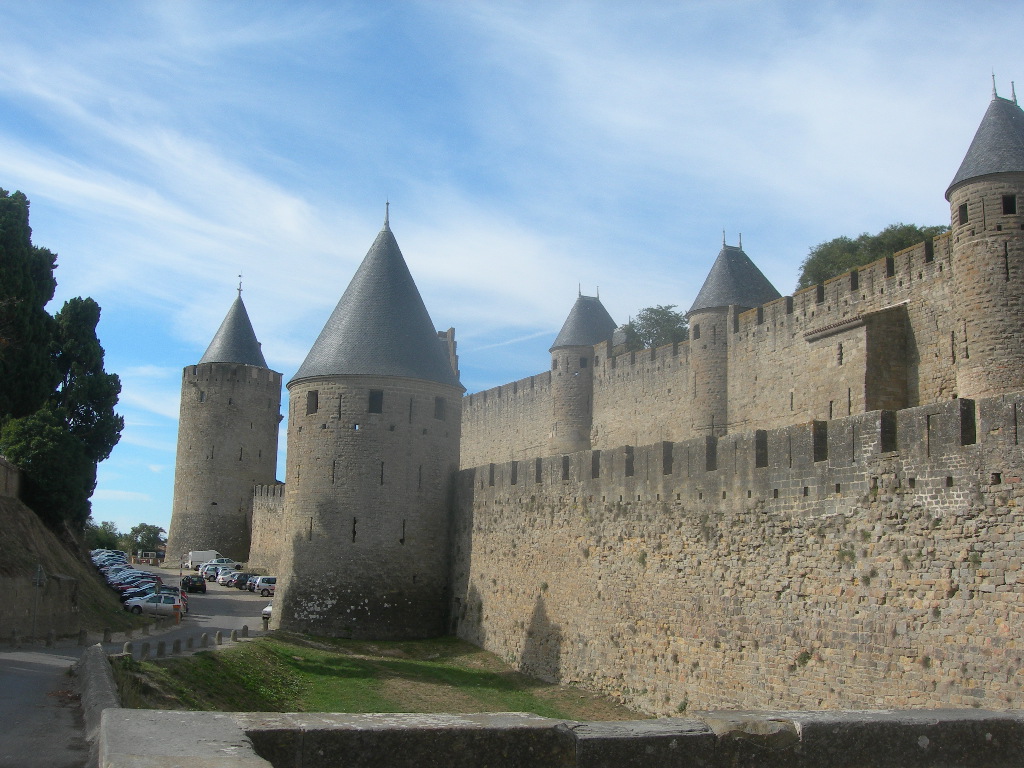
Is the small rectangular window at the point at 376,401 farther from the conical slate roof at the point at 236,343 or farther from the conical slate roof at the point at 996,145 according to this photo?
the conical slate roof at the point at 236,343

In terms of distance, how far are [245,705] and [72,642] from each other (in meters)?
8.18

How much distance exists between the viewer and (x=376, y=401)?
24312 mm

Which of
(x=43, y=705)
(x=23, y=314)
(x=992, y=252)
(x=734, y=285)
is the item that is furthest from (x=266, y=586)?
(x=992, y=252)

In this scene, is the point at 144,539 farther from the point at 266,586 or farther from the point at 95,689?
the point at 95,689

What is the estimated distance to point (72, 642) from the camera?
72.7 ft

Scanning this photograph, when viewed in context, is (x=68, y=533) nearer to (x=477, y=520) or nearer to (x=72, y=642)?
(x=72, y=642)

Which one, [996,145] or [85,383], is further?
[85,383]

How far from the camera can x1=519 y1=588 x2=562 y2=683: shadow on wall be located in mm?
19531

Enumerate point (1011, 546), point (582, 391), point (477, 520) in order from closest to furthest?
point (1011, 546), point (477, 520), point (582, 391)

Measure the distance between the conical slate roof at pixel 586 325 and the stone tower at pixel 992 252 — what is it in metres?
19.1

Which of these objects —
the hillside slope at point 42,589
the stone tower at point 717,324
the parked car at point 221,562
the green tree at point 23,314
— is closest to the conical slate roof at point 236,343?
the parked car at point 221,562

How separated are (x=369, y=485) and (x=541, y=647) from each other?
6104mm

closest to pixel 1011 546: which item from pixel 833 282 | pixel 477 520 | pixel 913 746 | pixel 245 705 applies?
pixel 913 746

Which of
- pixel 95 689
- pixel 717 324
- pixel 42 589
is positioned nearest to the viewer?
pixel 95 689
